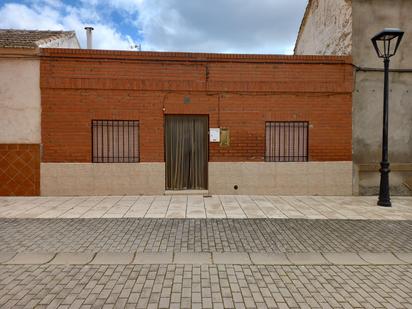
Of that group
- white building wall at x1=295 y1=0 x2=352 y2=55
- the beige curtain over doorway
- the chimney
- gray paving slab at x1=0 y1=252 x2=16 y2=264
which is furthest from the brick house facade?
the chimney

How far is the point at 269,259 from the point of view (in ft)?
14.0

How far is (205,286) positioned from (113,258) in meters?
1.58

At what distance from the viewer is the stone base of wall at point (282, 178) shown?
8.59 metres

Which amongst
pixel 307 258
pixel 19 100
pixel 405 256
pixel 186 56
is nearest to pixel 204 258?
pixel 307 258

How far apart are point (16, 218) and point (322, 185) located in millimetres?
8190

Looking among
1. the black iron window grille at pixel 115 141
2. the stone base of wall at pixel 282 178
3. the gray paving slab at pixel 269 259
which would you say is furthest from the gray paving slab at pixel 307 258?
the black iron window grille at pixel 115 141

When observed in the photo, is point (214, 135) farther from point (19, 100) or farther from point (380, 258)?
point (19, 100)

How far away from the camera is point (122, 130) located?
27.8ft

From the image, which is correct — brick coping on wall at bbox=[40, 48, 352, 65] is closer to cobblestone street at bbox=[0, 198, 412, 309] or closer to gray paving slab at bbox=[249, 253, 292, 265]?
cobblestone street at bbox=[0, 198, 412, 309]

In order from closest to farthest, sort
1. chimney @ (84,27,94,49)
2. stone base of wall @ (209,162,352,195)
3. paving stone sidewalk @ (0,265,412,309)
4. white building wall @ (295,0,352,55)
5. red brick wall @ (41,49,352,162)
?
1. paving stone sidewalk @ (0,265,412,309)
2. red brick wall @ (41,49,352,162)
3. stone base of wall @ (209,162,352,195)
4. white building wall @ (295,0,352,55)
5. chimney @ (84,27,94,49)

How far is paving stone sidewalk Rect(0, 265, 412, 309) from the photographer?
10.3 feet

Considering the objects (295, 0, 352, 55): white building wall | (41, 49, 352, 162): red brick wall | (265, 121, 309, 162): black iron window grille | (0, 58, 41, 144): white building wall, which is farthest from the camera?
(295, 0, 352, 55): white building wall

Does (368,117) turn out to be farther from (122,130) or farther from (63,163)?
(63,163)

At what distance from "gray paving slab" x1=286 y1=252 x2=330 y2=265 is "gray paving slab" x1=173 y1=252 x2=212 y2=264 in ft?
4.16
